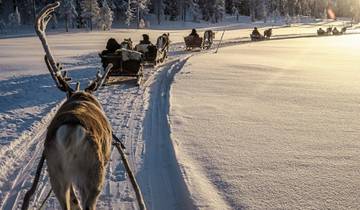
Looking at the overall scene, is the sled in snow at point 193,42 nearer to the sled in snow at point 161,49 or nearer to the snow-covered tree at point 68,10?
the sled in snow at point 161,49

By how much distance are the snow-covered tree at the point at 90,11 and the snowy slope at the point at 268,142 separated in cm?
5060

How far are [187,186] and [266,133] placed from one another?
3185mm

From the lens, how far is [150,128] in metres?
8.77

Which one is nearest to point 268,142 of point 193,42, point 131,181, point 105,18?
point 131,181

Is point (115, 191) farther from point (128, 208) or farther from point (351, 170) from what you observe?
point (351, 170)

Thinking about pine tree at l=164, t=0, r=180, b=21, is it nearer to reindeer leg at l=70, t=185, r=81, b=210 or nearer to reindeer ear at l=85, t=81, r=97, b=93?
reindeer ear at l=85, t=81, r=97, b=93

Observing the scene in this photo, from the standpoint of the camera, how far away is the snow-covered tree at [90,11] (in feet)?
207

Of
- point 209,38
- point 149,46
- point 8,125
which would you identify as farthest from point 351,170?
point 209,38

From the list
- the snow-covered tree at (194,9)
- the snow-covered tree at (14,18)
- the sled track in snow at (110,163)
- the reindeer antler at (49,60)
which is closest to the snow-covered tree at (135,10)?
the snow-covered tree at (194,9)

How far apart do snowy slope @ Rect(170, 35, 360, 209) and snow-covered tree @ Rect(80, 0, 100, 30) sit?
5060 centimetres

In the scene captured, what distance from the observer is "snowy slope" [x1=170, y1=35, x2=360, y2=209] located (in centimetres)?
545

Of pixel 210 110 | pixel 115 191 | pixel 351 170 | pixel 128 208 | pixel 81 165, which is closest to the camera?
pixel 81 165

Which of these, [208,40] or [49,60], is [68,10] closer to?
[208,40]

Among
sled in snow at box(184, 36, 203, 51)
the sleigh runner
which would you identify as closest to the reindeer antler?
the sleigh runner
